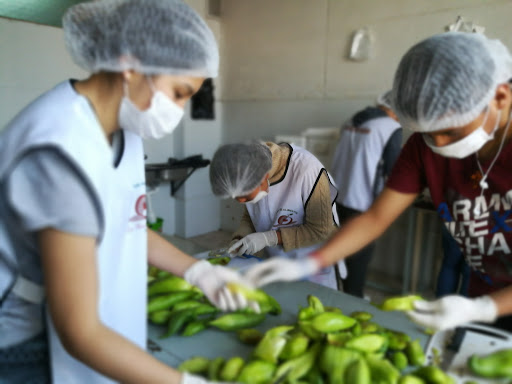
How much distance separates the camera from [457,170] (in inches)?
46.1

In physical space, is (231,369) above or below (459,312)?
below

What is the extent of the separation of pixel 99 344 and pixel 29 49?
3290mm

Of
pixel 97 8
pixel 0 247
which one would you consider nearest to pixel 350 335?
pixel 0 247

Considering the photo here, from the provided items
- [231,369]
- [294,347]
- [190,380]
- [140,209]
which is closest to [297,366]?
[294,347]

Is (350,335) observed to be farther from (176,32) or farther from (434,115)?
(176,32)

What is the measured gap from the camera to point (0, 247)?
746 millimetres

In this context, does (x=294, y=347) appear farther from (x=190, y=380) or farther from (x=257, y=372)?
(x=190, y=380)

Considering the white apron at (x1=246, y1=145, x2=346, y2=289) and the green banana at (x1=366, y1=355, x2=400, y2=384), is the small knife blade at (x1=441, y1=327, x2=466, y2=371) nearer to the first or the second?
the green banana at (x1=366, y1=355, x2=400, y2=384)

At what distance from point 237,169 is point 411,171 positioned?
586 millimetres

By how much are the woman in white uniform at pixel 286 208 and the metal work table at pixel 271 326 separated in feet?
0.57

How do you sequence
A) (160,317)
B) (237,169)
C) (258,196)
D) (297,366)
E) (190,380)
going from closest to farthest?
(190,380)
(297,366)
(160,317)
(237,169)
(258,196)

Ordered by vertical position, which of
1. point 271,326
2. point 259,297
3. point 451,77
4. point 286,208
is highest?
point 451,77

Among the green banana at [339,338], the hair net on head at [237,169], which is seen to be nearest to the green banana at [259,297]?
the green banana at [339,338]

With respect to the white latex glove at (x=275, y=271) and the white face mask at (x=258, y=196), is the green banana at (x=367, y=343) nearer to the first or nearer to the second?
the white latex glove at (x=275, y=271)
